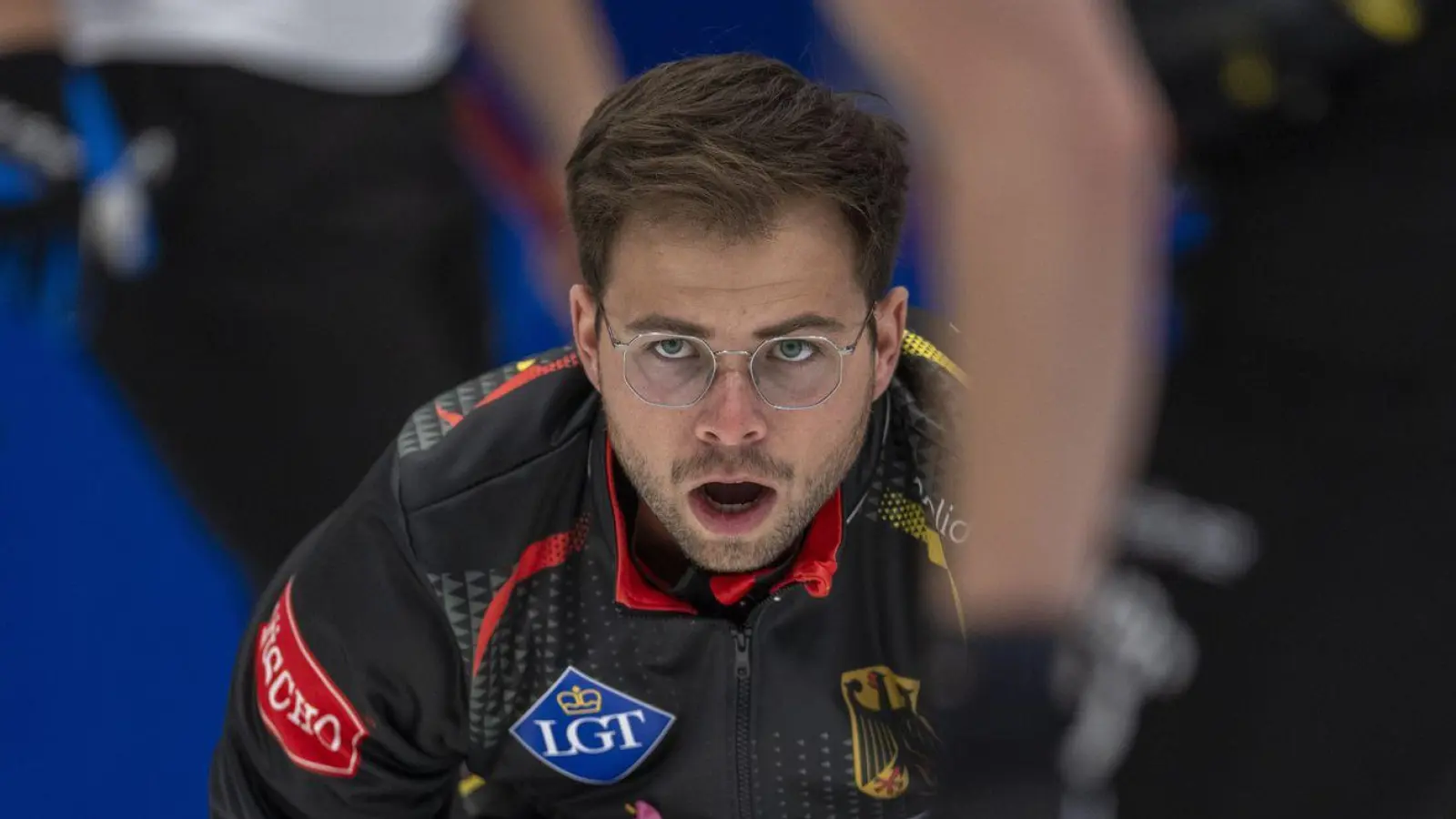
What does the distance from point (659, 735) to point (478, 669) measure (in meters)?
0.19

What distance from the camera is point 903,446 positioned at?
4.57 ft

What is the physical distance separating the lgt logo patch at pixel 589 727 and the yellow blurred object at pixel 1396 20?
2.74 ft

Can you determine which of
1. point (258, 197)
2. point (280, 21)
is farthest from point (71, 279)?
point (280, 21)

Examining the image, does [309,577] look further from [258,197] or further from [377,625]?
[258,197]

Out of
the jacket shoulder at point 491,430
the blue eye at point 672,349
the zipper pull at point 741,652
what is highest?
the blue eye at point 672,349

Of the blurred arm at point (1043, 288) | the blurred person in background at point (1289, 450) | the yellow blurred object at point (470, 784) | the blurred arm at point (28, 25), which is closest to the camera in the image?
the blurred arm at point (1043, 288)

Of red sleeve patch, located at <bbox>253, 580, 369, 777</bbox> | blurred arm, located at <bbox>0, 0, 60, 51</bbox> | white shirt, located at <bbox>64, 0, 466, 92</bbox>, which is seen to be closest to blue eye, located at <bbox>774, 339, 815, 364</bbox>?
red sleeve patch, located at <bbox>253, 580, 369, 777</bbox>

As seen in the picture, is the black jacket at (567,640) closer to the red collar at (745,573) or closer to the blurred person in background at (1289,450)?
the red collar at (745,573)

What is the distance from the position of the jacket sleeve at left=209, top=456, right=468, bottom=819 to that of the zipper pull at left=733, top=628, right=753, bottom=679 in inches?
9.5

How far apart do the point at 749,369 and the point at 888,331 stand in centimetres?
16

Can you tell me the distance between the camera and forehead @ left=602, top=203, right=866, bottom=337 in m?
1.20

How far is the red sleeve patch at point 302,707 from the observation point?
135 cm

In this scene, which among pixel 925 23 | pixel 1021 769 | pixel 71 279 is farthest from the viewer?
pixel 71 279

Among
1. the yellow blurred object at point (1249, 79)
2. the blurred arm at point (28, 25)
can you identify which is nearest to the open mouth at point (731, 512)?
the yellow blurred object at point (1249, 79)
